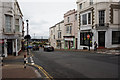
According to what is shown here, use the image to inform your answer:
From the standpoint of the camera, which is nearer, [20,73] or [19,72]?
[20,73]

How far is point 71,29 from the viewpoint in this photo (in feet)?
111

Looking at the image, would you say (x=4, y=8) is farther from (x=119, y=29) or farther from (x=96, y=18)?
(x=119, y=29)

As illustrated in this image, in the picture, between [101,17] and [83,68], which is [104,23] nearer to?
[101,17]

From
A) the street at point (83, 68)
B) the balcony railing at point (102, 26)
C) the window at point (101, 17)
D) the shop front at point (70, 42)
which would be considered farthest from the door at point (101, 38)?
the street at point (83, 68)

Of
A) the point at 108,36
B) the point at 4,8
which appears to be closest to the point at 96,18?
the point at 108,36

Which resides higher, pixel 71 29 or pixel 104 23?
pixel 104 23

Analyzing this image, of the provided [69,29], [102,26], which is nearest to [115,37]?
[102,26]

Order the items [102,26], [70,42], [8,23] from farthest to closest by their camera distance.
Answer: [70,42], [102,26], [8,23]

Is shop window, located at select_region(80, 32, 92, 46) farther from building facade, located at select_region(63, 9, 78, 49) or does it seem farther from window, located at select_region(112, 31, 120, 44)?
window, located at select_region(112, 31, 120, 44)

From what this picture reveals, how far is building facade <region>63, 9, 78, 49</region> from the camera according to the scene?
1249 inches

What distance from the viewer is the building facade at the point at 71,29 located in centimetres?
3173

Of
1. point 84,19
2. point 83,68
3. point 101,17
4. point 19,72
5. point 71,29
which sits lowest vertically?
point 19,72

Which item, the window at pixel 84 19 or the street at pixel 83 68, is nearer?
the street at pixel 83 68

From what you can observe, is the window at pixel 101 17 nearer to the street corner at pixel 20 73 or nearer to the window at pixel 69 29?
the window at pixel 69 29
